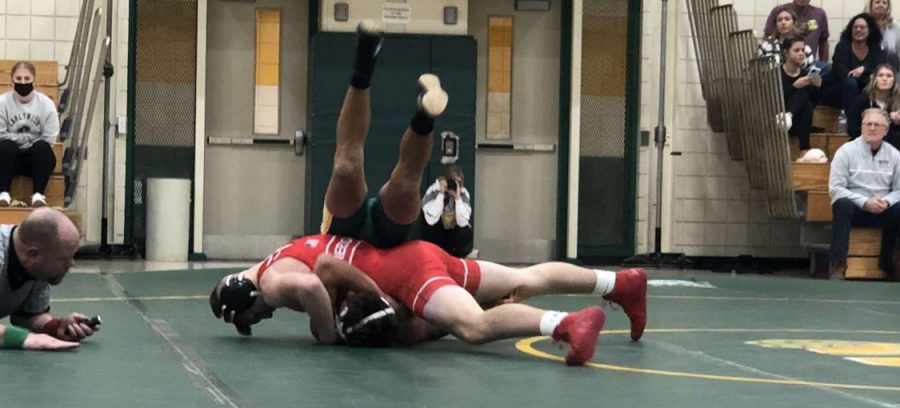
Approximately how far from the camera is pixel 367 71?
5.66 meters

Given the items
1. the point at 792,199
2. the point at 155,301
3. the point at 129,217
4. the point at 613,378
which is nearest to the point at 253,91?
the point at 129,217

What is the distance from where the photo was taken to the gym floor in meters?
4.47

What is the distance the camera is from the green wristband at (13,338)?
5.36 m

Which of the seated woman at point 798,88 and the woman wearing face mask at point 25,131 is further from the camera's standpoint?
the seated woman at point 798,88

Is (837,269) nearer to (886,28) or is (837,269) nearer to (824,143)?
(824,143)

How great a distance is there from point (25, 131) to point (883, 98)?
6.90 meters

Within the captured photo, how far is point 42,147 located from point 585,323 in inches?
297

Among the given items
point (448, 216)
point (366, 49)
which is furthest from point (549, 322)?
point (448, 216)

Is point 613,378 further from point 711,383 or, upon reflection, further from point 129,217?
point 129,217

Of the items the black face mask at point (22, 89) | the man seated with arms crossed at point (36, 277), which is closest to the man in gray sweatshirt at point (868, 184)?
the black face mask at point (22, 89)

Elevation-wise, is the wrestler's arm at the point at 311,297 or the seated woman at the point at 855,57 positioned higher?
the seated woman at the point at 855,57

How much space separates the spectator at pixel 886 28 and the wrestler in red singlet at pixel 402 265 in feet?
27.4

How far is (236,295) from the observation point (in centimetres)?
597

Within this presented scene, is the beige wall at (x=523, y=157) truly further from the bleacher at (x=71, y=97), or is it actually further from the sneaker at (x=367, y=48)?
the sneaker at (x=367, y=48)
